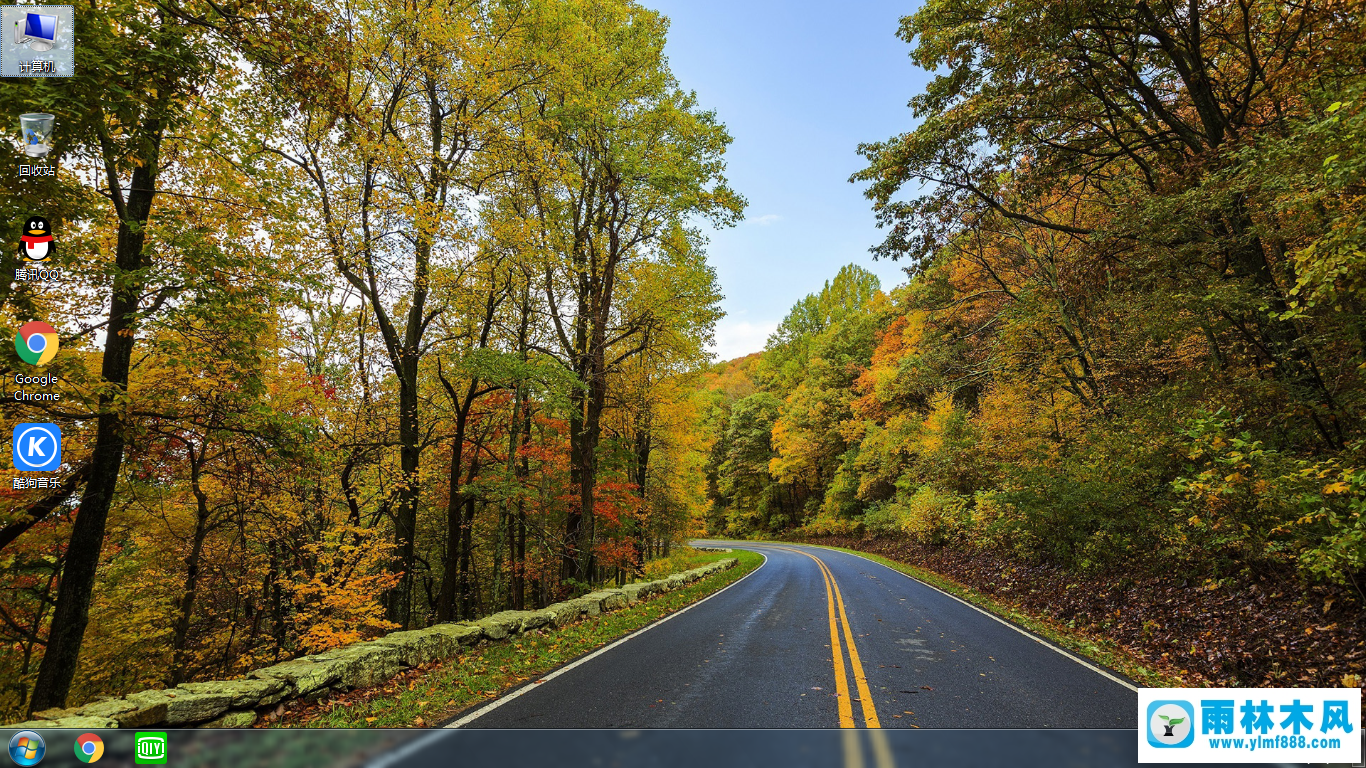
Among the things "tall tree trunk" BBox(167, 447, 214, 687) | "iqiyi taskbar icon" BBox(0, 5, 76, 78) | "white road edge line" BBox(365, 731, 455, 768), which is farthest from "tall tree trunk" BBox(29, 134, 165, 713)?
"white road edge line" BBox(365, 731, 455, 768)

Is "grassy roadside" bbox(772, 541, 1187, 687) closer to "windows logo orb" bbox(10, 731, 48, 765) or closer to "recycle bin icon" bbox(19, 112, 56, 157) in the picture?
"windows logo orb" bbox(10, 731, 48, 765)

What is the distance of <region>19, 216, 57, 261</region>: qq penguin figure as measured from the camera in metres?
4.65

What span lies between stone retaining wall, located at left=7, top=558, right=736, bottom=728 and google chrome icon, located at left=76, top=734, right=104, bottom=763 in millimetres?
1144

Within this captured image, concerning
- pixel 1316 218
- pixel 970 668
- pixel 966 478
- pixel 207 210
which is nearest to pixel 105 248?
pixel 207 210

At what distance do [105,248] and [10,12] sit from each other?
377 centimetres

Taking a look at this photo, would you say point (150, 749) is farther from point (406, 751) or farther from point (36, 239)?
point (36, 239)

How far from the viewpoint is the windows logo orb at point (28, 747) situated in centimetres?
207

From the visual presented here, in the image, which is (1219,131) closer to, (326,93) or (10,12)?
(326,93)

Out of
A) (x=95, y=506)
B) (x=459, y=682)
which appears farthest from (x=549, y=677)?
(x=95, y=506)

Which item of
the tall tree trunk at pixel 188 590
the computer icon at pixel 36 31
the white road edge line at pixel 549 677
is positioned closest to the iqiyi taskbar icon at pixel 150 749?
the white road edge line at pixel 549 677

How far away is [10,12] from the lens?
14.4ft

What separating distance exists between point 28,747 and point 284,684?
2903mm

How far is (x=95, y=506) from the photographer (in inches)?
249
